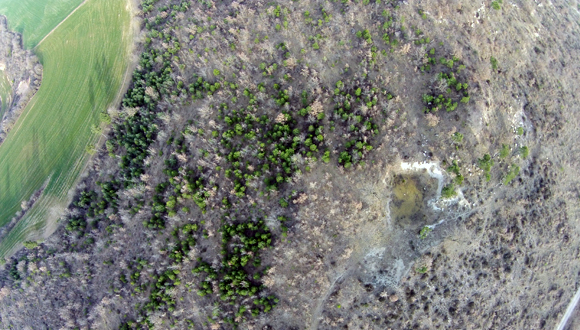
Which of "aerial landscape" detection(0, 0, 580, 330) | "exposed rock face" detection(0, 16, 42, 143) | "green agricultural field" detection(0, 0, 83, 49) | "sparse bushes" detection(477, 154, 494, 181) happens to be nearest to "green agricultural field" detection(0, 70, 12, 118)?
"exposed rock face" detection(0, 16, 42, 143)

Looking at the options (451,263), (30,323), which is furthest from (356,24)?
(30,323)

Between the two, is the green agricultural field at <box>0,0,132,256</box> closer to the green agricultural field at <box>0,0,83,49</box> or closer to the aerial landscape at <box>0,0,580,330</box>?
the aerial landscape at <box>0,0,580,330</box>

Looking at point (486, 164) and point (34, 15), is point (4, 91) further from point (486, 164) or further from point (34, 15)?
point (486, 164)

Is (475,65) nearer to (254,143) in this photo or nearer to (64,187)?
(254,143)

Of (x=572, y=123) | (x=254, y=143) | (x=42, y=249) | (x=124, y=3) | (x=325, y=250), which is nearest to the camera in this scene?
(x=325, y=250)

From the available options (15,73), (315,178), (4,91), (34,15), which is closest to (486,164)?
(315,178)

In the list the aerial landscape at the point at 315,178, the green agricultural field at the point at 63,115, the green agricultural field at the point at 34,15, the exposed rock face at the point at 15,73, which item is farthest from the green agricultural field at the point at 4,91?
the aerial landscape at the point at 315,178
